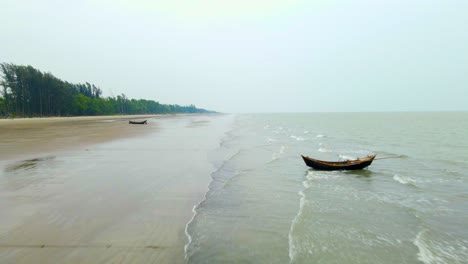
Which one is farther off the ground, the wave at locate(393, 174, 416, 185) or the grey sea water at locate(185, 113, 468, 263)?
the grey sea water at locate(185, 113, 468, 263)

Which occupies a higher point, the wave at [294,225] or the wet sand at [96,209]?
the wet sand at [96,209]

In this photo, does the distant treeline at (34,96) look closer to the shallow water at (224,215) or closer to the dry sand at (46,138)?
the dry sand at (46,138)

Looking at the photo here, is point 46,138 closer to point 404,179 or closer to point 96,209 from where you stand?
point 96,209

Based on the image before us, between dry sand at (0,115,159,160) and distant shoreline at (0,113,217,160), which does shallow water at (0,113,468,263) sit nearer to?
distant shoreline at (0,113,217,160)

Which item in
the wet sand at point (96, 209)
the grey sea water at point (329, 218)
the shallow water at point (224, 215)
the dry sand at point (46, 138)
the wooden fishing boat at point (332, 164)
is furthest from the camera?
the dry sand at point (46, 138)

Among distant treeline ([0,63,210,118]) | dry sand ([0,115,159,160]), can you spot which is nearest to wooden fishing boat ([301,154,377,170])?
dry sand ([0,115,159,160])

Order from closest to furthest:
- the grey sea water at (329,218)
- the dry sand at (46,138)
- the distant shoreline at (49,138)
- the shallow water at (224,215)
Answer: the shallow water at (224,215) < the grey sea water at (329,218) < the distant shoreline at (49,138) < the dry sand at (46,138)

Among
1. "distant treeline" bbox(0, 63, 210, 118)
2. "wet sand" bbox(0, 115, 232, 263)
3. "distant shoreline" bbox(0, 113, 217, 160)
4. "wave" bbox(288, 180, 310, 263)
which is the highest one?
"distant treeline" bbox(0, 63, 210, 118)

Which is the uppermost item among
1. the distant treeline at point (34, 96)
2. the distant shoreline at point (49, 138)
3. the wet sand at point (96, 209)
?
the distant treeline at point (34, 96)

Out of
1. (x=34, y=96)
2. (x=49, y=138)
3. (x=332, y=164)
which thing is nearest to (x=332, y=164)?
(x=332, y=164)

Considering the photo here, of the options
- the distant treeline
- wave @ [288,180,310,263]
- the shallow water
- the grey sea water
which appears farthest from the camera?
the distant treeline

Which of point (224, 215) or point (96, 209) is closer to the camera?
point (96, 209)

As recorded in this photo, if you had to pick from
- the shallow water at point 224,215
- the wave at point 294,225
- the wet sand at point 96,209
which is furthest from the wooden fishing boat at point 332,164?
the wet sand at point 96,209

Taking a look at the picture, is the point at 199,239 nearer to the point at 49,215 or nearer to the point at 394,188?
the point at 49,215
